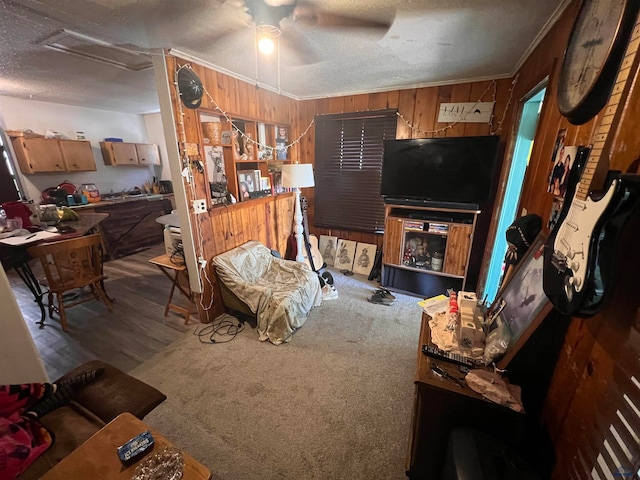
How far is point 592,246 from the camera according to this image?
0.61 meters

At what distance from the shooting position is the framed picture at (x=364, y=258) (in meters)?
3.66

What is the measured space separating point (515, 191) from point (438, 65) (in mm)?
1379

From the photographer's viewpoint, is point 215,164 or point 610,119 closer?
point 610,119

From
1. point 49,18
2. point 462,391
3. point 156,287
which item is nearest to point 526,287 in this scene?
point 462,391

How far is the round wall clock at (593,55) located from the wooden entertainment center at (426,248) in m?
1.77

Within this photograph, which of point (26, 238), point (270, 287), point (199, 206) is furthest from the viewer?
point (270, 287)

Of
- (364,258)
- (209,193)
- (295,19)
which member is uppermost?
(295,19)

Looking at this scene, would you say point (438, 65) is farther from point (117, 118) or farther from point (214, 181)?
point (117, 118)

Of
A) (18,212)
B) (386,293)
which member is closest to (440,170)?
(386,293)

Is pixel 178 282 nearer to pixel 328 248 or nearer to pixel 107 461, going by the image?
pixel 107 461

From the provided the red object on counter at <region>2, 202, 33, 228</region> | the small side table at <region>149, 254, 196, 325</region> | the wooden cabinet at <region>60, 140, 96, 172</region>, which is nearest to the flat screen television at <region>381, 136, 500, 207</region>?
the small side table at <region>149, 254, 196, 325</region>

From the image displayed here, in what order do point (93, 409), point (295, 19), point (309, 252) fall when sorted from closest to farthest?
point (93, 409) < point (295, 19) < point (309, 252)

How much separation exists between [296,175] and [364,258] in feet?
5.20

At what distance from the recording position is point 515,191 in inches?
93.7
